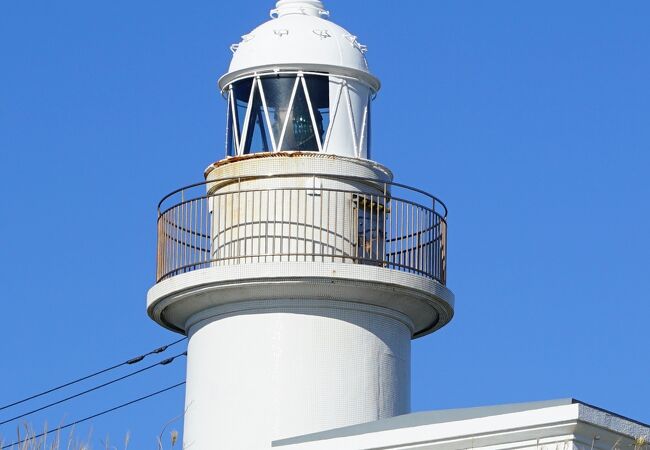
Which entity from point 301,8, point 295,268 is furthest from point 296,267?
point 301,8

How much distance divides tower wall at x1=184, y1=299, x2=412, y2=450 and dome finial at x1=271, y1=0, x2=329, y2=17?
329cm

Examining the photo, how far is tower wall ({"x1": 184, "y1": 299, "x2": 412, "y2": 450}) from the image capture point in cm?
1995

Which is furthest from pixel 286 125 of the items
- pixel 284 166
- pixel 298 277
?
pixel 298 277

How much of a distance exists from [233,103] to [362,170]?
1567mm

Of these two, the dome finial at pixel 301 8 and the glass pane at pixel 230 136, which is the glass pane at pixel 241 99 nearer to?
the glass pane at pixel 230 136

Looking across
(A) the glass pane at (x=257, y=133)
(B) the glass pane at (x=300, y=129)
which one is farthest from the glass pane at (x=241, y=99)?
(B) the glass pane at (x=300, y=129)

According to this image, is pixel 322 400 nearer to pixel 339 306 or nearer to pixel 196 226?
pixel 339 306

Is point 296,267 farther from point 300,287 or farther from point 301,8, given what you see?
point 301,8

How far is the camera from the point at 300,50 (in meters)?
20.9

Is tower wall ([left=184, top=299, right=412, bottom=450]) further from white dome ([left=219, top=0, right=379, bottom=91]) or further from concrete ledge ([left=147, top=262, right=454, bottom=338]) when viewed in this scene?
white dome ([left=219, top=0, right=379, bottom=91])

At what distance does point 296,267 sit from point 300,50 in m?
2.42

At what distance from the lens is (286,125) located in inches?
819

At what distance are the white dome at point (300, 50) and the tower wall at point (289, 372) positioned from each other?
8.07ft

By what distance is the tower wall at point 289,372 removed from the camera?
1995 centimetres
